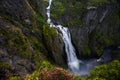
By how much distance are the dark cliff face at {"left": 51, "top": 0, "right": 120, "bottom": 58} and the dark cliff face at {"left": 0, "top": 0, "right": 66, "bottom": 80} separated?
26.0 ft

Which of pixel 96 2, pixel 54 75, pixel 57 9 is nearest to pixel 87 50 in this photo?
pixel 57 9

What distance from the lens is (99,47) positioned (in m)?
49.8

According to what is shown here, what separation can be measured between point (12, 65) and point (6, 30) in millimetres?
4163

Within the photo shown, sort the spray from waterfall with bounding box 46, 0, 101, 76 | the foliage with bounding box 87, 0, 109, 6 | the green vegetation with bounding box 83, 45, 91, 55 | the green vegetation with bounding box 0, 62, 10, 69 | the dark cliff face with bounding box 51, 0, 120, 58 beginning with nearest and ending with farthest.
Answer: the green vegetation with bounding box 0, 62, 10, 69
the spray from waterfall with bounding box 46, 0, 101, 76
the green vegetation with bounding box 83, 45, 91, 55
the dark cliff face with bounding box 51, 0, 120, 58
the foliage with bounding box 87, 0, 109, 6

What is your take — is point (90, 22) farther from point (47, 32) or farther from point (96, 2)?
point (47, 32)

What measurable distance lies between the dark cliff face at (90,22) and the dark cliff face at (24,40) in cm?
793

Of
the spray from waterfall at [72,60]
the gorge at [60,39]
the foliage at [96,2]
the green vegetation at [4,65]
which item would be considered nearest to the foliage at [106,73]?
the gorge at [60,39]

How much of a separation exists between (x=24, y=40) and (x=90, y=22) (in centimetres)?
1978

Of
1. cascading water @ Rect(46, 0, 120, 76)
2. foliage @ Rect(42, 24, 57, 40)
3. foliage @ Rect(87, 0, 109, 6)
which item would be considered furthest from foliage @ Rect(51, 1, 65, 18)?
foliage @ Rect(42, 24, 57, 40)

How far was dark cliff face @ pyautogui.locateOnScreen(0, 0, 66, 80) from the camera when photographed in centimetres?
2853

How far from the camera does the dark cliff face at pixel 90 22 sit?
47978 millimetres

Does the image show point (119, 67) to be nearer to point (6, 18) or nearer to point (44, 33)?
point (6, 18)

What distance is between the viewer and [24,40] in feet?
104

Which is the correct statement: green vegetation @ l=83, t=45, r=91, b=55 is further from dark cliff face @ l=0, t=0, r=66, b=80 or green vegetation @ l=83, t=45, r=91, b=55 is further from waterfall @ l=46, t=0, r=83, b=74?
dark cliff face @ l=0, t=0, r=66, b=80
